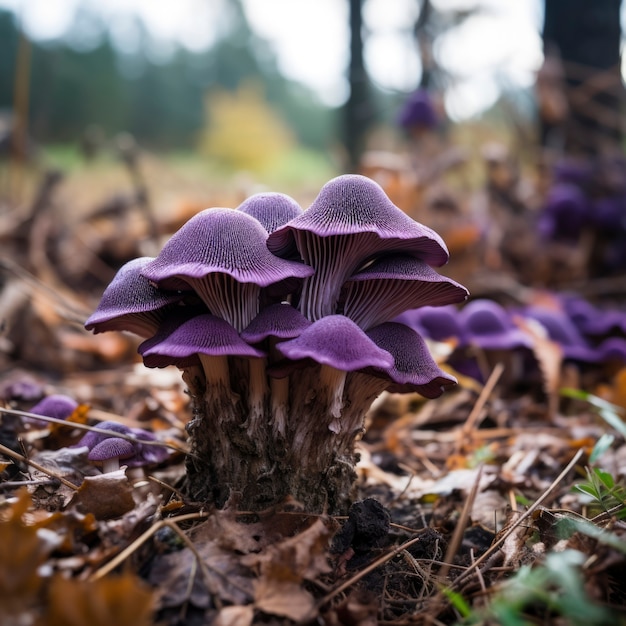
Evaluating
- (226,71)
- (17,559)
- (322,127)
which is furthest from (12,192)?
(322,127)

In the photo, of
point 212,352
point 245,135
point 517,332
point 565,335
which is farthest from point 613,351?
point 245,135

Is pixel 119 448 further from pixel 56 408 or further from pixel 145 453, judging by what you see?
pixel 56 408

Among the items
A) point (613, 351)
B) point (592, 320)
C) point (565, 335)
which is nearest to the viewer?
point (613, 351)

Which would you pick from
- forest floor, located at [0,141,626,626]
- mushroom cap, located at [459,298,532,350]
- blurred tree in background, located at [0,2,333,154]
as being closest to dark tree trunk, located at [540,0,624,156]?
mushroom cap, located at [459,298,532,350]

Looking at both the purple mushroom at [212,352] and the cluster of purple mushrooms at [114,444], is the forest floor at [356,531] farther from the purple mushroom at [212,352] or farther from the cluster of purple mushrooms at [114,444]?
the purple mushroom at [212,352]

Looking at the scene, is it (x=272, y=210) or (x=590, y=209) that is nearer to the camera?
(x=272, y=210)

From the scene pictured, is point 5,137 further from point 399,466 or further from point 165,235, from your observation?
point 399,466
